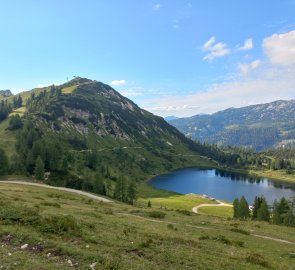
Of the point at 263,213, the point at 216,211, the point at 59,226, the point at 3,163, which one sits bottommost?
the point at 216,211

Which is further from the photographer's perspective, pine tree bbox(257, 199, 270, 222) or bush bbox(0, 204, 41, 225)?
pine tree bbox(257, 199, 270, 222)

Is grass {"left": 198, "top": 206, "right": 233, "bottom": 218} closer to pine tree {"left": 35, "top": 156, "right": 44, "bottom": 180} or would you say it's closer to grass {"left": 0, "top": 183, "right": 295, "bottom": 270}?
pine tree {"left": 35, "top": 156, "right": 44, "bottom": 180}

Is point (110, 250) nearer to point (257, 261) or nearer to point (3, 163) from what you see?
point (257, 261)

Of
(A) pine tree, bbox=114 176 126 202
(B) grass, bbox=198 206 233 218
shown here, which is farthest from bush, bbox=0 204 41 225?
(B) grass, bbox=198 206 233 218

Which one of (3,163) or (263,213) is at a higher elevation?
(3,163)

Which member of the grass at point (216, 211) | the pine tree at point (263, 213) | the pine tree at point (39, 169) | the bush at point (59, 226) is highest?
the bush at point (59, 226)

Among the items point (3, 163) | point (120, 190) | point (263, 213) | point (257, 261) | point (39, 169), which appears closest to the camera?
point (257, 261)

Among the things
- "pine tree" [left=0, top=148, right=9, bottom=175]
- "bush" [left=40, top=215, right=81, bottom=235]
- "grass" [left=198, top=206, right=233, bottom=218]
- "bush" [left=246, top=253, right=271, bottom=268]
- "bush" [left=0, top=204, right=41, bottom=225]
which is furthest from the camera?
"grass" [left=198, top=206, right=233, bottom=218]

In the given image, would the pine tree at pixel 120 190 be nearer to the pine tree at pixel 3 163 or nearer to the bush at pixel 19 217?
the pine tree at pixel 3 163

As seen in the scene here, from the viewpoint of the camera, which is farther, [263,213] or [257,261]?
[263,213]

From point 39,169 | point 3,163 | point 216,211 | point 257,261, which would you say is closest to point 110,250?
point 257,261

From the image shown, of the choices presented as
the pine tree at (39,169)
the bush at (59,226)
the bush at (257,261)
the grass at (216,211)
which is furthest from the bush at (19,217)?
the grass at (216,211)

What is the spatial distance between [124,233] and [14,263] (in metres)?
12.0

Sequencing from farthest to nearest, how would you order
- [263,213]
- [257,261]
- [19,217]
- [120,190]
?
1. [120,190]
2. [263,213]
3. [19,217]
4. [257,261]
